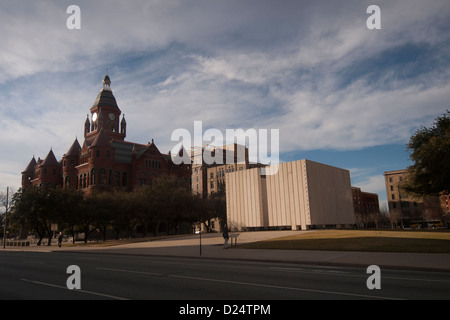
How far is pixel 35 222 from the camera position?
47062 mm

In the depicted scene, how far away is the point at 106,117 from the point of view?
90500 mm

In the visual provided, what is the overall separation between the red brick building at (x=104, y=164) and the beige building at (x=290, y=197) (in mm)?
18974

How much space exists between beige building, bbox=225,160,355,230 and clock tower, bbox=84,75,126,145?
49004 mm

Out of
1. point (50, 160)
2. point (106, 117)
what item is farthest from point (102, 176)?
point (106, 117)

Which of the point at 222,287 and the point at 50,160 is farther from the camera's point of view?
the point at 50,160

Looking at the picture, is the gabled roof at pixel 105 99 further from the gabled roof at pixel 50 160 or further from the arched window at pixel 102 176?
the arched window at pixel 102 176

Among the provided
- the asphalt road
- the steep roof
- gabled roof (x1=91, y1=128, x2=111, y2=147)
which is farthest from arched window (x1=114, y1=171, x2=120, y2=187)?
the asphalt road

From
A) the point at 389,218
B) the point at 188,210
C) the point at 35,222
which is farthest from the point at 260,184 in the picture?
the point at 389,218

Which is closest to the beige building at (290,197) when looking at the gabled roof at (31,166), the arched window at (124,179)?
the arched window at (124,179)

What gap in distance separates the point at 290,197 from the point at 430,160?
21.3 meters

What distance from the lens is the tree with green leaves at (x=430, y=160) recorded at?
27422 mm

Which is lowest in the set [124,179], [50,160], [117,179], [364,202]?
[364,202]

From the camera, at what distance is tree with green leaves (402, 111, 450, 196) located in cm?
2742

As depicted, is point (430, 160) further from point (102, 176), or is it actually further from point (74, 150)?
point (74, 150)
